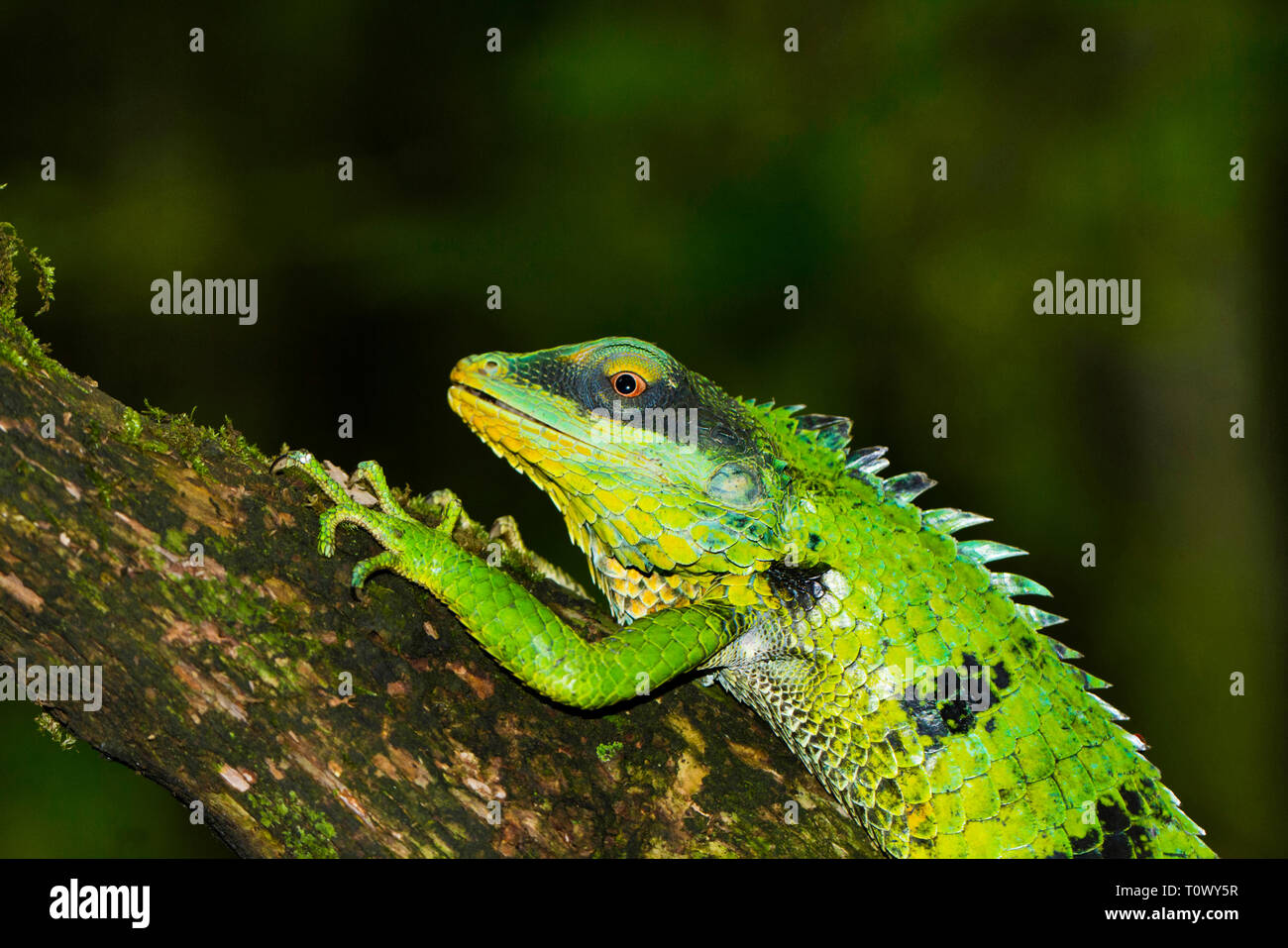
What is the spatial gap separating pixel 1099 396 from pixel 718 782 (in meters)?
7.55

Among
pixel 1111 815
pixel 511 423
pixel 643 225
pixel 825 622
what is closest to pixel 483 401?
pixel 511 423

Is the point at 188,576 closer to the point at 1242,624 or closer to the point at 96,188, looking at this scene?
the point at 96,188

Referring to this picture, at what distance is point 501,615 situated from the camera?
149 inches

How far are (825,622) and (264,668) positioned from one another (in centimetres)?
236

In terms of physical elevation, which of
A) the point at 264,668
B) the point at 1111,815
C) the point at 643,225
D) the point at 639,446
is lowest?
the point at 1111,815

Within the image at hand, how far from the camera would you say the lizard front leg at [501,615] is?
3.75 metres

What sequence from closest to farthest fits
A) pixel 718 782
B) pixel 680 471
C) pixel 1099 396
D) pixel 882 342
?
pixel 718 782 → pixel 680 471 → pixel 1099 396 → pixel 882 342

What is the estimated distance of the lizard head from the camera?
14.0ft

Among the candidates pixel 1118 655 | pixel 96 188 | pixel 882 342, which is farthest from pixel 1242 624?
pixel 96 188

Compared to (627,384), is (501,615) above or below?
below

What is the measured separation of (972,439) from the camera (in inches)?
416

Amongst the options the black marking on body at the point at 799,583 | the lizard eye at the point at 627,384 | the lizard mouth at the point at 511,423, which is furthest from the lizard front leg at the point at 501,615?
the lizard eye at the point at 627,384

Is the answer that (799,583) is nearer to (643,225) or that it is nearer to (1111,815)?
(1111,815)

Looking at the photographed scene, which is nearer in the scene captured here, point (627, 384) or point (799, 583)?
point (627, 384)
